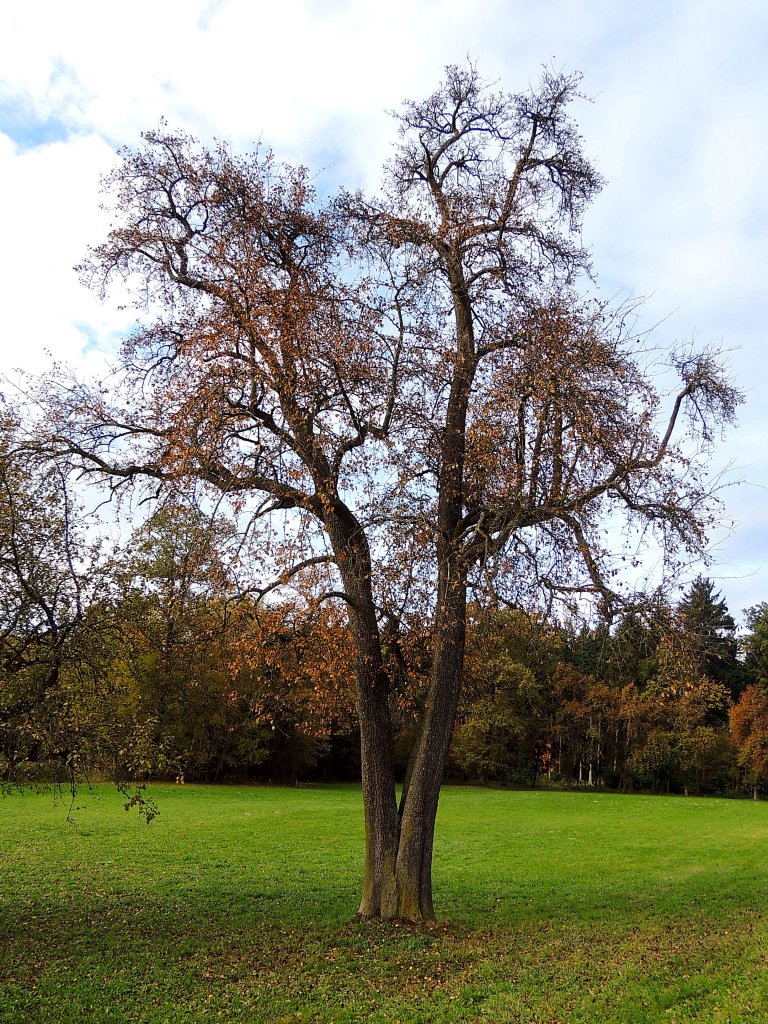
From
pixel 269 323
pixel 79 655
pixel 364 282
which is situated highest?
pixel 364 282

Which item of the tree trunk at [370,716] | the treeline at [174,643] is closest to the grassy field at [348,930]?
the tree trunk at [370,716]

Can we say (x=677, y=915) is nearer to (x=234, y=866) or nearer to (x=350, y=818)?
(x=234, y=866)

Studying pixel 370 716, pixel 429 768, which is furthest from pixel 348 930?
pixel 370 716

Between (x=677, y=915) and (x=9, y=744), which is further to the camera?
(x=677, y=915)

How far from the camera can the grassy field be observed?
8.38 metres

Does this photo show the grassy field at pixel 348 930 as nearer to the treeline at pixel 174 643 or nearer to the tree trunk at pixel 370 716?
the tree trunk at pixel 370 716

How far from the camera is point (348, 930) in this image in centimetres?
1119

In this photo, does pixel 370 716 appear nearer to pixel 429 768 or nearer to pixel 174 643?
pixel 429 768

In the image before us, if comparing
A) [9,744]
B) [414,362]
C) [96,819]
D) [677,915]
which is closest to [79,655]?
[9,744]

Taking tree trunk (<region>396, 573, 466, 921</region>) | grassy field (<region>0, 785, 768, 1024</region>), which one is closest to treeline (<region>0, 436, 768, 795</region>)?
tree trunk (<region>396, 573, 466, 921</region>)

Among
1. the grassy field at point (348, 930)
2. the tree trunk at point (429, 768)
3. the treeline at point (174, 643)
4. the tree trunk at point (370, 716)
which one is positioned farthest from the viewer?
the tree trunk at point (370, 716)

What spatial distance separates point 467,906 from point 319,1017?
6871mm

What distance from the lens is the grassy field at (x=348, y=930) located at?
27.5 feet

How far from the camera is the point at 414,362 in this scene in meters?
11.6
